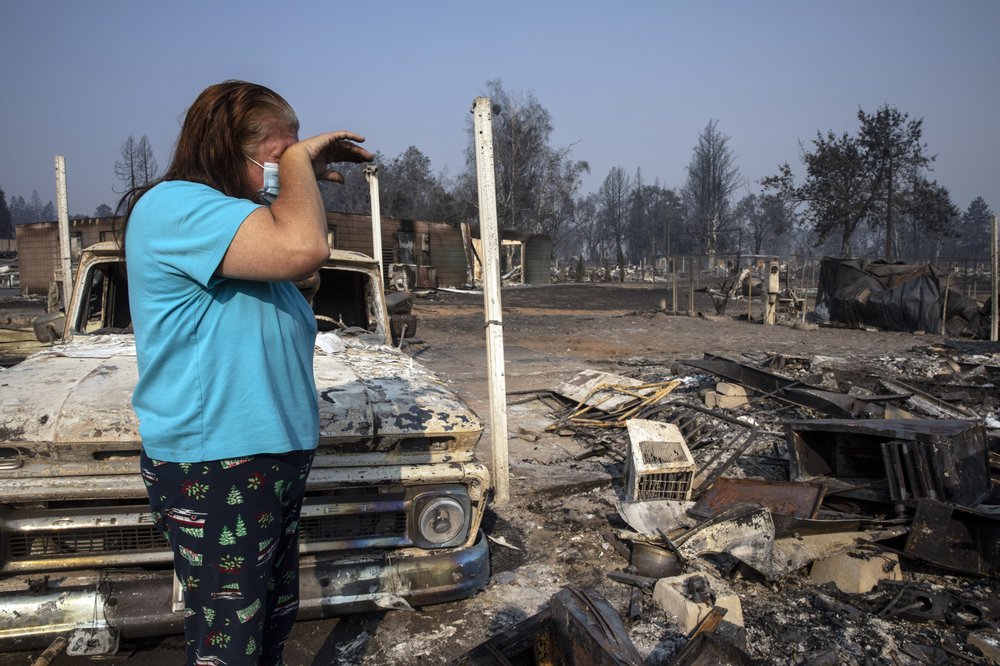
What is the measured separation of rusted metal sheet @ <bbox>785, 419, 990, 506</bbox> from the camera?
3.62 meters

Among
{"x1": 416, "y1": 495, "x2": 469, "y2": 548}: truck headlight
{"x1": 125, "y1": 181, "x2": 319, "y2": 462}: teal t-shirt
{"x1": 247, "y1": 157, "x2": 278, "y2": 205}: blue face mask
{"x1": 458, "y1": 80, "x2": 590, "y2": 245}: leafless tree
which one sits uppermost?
{"x1": 458, "y1": 80, "x2": 590, "y2": 245}: leafless tree

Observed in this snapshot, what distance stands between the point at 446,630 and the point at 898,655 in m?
1.96

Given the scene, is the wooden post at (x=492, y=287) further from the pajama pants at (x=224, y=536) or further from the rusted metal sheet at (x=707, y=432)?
the pajama pants at (x=224, y=536)

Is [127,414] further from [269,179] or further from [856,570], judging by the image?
[856,570]

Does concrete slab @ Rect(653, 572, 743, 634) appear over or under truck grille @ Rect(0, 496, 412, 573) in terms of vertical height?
under

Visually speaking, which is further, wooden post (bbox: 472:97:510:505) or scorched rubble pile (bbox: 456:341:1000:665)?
wooden post (bbox: 472:97:510:505)

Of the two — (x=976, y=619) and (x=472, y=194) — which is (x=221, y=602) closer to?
(x=976, y=619)

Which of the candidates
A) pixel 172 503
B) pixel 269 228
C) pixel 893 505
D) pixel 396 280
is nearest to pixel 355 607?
pixel 172 503

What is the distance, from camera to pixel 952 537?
3.30 metres

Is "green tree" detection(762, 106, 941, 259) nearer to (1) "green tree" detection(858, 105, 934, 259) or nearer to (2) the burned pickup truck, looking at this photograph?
(1) "green tree" detection(858, 105, 934, 259)

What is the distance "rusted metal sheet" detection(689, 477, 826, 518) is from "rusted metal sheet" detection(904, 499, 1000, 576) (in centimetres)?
49

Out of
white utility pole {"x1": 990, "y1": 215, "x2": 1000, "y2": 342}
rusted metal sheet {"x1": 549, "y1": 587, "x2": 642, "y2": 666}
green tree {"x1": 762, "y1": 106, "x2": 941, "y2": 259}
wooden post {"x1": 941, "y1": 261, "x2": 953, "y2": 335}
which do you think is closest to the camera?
rusted metal sheet {"x1": 549, "y1": 587, "x2": 642, "y2": 666}

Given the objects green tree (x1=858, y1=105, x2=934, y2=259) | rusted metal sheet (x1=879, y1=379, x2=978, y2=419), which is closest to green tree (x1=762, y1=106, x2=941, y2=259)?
green tree (x1=858, y1=105, x2=934, y2=259)

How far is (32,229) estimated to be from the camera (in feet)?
82.4
